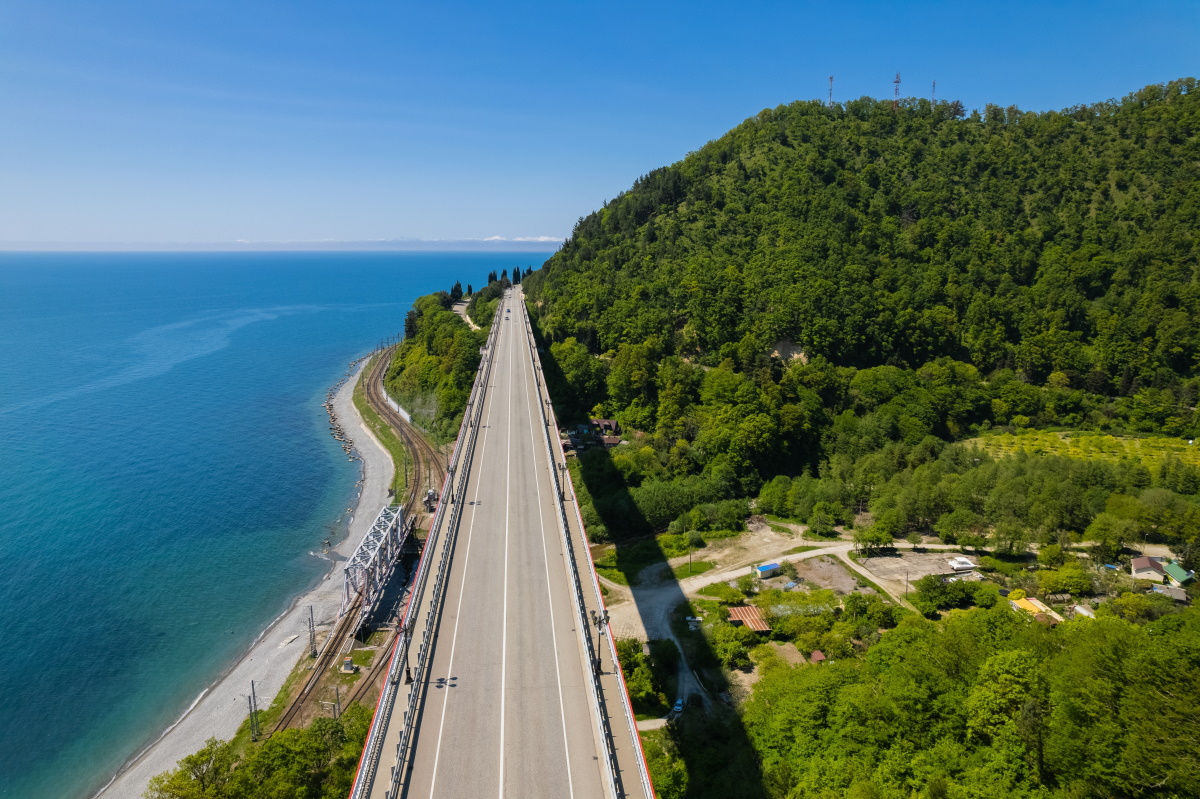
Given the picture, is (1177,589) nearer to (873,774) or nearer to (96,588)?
(873,774)

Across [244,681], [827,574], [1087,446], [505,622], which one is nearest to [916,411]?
[1087,446]

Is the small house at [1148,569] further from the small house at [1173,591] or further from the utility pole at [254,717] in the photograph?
the utility pole at [254,717]

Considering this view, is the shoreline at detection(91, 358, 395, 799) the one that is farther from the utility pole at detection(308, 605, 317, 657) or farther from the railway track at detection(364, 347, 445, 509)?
the railway track at detection(364, 347, 445, 509)

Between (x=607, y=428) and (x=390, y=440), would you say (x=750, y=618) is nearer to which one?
(x=607, y=428)

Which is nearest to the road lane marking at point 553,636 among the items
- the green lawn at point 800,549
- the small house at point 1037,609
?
the green lawn at point 800,549

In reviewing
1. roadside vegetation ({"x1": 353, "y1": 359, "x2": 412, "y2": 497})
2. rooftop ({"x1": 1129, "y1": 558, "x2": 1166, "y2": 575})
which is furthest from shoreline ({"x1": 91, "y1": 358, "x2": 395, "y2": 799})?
rooftop ({"x1": 1129, "y1": 558, "x2": 1166, "y2": 575})

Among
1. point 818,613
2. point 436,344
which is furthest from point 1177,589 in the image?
point 436,344
